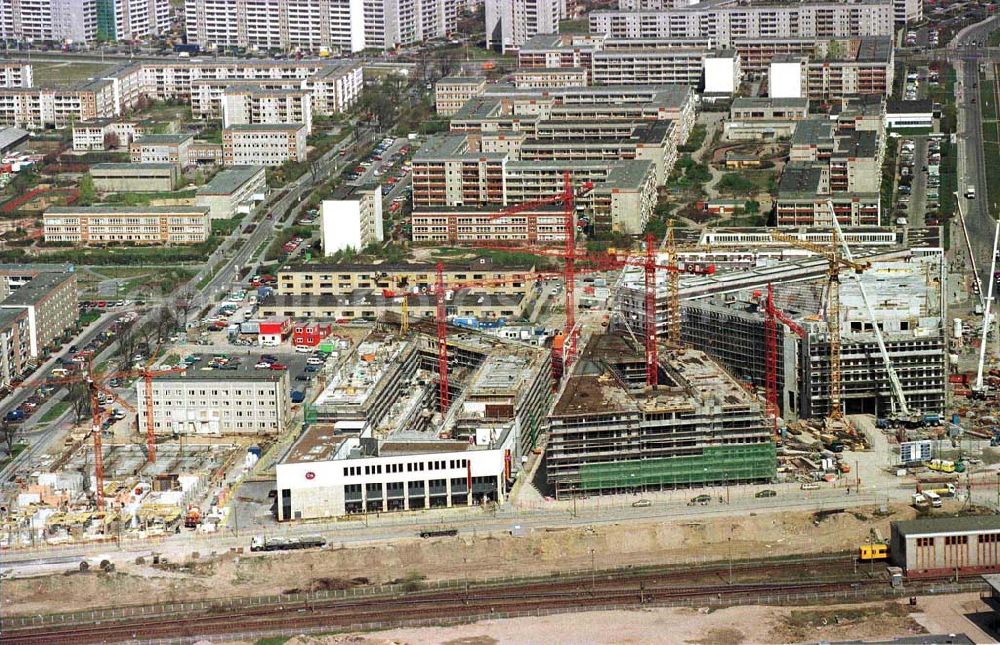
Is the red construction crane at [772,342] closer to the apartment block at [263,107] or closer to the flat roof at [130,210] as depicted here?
the flat roof at [130,210]

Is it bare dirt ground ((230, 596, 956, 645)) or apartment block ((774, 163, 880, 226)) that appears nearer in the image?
bare dirt ground ((230, 596, 956, 645))

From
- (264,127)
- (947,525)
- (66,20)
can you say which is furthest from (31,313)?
(66,20)

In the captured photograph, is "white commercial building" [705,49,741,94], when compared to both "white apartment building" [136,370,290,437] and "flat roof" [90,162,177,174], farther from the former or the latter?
"white apartment building" [136,370,290,437]

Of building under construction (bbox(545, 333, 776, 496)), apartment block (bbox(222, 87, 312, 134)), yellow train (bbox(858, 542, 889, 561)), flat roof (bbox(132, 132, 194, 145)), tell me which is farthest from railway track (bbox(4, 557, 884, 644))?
apartment block (bbox(222, 87, 312, 134))

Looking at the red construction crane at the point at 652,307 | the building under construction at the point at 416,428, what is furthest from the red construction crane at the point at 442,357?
the red construction crane at the point at 652,307

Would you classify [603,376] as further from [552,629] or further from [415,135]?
[415,135]
